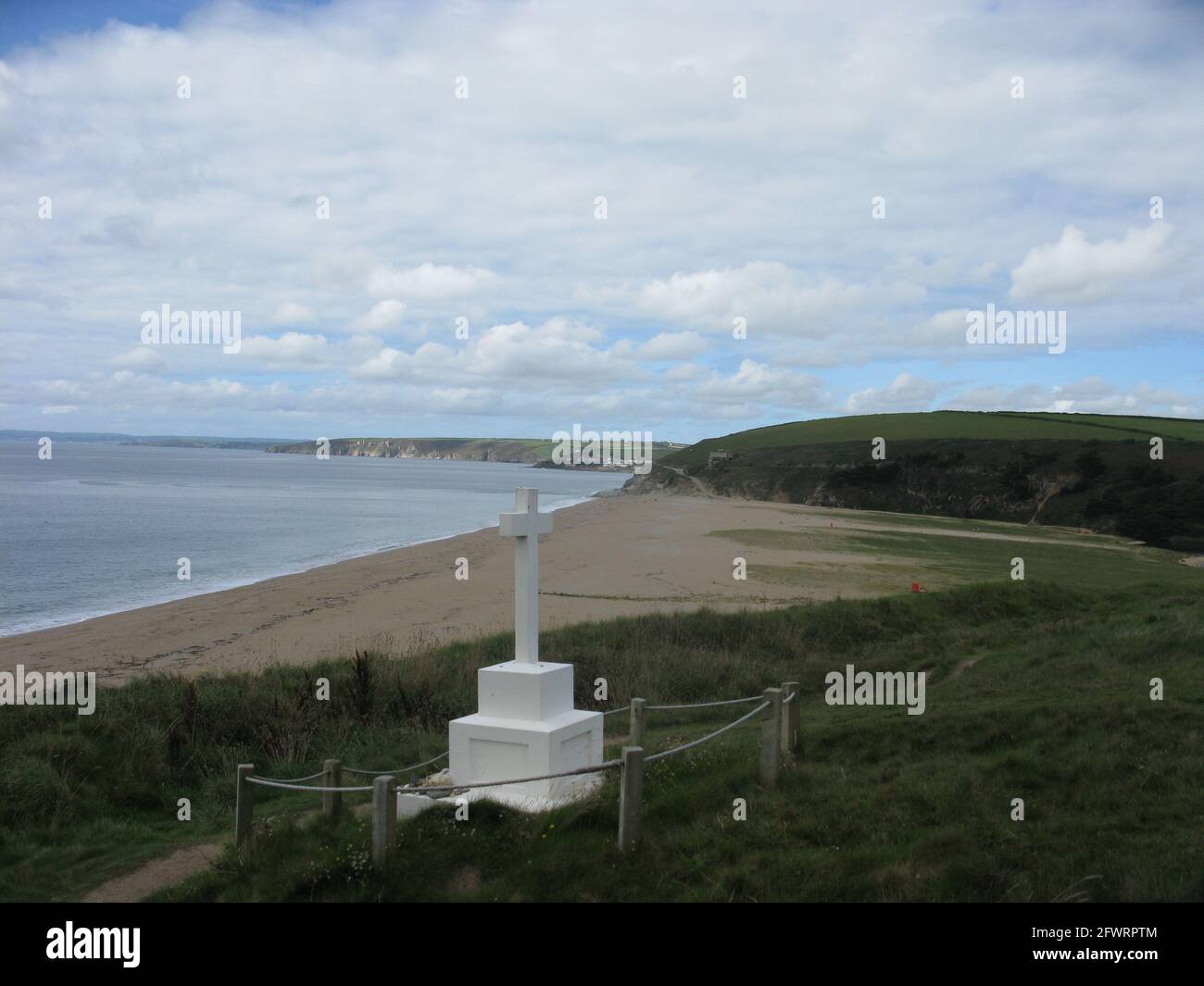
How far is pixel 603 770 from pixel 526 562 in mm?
1819

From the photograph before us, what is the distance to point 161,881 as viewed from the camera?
23.5 ft

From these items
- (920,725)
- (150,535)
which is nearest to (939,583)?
(920,725)

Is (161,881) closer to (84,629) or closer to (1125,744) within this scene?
(1125,744)

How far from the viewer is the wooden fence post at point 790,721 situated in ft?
27.8

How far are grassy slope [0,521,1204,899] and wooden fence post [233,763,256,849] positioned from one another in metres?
0.20

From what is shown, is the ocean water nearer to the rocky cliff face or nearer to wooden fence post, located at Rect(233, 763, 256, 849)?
wooden fence post, located at Rect(233, 763, 256, 849)

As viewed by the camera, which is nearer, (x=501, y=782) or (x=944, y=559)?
(x=501, y=782)

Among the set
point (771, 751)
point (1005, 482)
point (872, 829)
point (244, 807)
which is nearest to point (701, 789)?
point (771, 751)

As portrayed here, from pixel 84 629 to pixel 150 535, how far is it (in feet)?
91.3

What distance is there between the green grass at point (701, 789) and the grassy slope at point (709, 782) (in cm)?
2

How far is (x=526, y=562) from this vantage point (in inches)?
323

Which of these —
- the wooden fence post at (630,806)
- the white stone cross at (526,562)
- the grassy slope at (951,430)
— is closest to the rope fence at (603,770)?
the wooden fence post at (630,806)

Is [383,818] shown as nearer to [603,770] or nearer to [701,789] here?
[603,770]

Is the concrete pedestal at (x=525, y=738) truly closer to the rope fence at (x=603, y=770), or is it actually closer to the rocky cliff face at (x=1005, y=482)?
the rope fence at (x=603, y=770)
